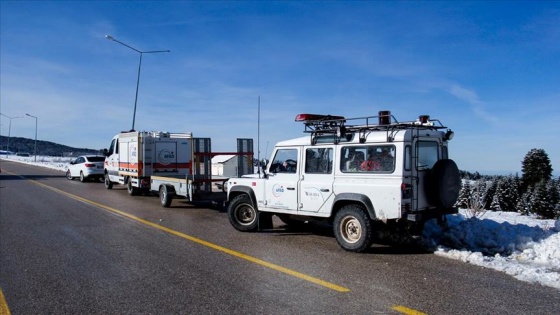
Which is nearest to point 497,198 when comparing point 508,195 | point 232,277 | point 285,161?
point 508,195

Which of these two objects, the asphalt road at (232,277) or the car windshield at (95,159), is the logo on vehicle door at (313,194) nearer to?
the asphalt road at (232,277)

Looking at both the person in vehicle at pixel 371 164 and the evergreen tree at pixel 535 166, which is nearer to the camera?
the person in vehicle at pixel 371 164

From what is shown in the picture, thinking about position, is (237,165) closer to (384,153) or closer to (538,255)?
(384,153)

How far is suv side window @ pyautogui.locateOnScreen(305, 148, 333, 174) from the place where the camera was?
8727 mm

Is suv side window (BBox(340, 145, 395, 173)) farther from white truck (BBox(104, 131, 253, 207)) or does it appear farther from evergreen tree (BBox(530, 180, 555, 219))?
evergreen tree (BBox(530, 180, 555, 219))

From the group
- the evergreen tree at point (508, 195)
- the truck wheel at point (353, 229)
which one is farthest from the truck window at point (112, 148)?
the evergreen tree at point (508, 195)

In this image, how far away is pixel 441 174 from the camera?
7.89 m

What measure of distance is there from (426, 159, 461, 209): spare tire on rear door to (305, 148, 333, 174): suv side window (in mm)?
1864

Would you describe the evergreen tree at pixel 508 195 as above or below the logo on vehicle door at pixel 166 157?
below

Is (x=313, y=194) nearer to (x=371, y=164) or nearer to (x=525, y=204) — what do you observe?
(x=371, y=164)

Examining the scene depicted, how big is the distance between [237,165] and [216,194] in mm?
1125

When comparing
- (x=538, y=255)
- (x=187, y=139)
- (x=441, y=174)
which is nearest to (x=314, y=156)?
(x=441, y=174)

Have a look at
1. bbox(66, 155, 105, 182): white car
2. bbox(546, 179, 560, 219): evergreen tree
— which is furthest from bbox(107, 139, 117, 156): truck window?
bbox(546, 179, 560, 219): evergreen tree

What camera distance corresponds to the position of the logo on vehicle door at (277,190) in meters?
9.35
